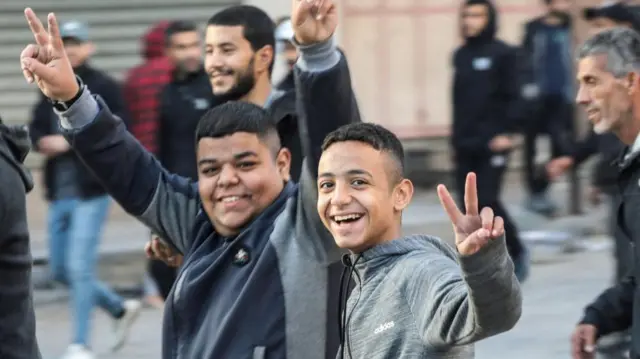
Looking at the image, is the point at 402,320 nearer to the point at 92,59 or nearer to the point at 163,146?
the point at 163,146

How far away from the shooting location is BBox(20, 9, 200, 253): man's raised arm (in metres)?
4.21

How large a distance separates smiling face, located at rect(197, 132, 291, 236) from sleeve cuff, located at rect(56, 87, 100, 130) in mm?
323

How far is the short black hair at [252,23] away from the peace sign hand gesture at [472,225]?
6.83 feet

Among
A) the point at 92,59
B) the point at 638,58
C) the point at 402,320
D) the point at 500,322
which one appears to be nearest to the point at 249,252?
the point at 402,320

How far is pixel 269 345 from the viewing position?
13.0ft

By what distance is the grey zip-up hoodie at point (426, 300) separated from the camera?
3.12m

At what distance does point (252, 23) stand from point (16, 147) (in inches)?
48.3

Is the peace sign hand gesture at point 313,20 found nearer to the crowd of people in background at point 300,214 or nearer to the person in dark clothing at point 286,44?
the crowd of people in background at point 300,214

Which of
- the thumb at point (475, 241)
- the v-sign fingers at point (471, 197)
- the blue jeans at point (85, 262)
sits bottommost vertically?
the blue jeans at point (85, 262)

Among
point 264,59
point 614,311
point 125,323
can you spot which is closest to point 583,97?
point 614,311

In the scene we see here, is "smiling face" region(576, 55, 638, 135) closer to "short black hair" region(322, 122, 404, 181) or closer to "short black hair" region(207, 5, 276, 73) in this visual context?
"short black hair" region(207, 5, 276, 73)

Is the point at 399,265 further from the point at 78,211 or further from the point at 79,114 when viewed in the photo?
the point at 78,211

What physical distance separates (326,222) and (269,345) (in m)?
0.45

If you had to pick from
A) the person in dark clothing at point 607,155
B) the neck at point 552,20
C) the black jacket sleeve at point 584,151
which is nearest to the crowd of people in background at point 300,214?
the person in dark clothing at point 607,155
